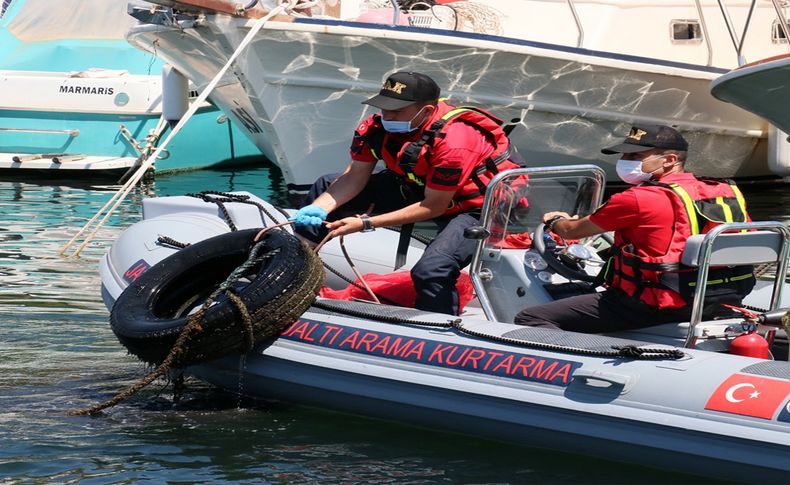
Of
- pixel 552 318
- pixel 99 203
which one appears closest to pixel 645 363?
pixel 552 318

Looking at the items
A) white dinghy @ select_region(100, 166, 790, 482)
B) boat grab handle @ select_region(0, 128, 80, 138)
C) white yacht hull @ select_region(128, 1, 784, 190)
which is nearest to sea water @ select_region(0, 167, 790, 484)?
white dinghy @ select_region(100, 166, 790, 482)

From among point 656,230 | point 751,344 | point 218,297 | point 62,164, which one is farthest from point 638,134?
point 62,164

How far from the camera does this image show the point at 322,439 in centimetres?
532

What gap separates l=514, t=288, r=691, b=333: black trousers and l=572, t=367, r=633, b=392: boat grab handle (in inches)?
20.7

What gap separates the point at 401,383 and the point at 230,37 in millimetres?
6597

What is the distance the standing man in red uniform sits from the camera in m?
5.64

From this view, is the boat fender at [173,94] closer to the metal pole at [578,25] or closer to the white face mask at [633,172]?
the metal pole at [578,25]

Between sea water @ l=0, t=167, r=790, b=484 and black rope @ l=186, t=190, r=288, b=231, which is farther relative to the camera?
black rope @ l=186, t=190, r=288, b=231

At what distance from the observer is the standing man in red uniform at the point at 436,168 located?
564 cm

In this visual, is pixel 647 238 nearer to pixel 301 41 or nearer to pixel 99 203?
pixel 301 41

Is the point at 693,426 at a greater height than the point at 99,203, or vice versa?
the point at 693,426

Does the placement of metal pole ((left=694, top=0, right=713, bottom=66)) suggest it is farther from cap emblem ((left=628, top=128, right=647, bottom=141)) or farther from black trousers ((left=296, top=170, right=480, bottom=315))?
→ cap emblem ((left=628, top=128, right=647, bottom=141))

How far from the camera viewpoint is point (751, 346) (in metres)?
4.83

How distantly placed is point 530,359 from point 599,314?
0.52 meters
